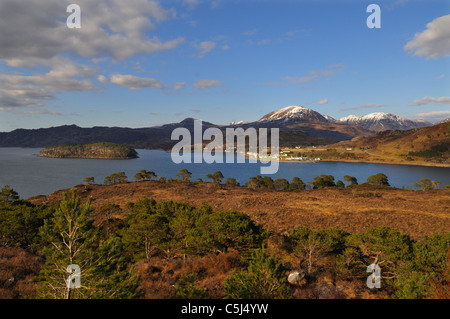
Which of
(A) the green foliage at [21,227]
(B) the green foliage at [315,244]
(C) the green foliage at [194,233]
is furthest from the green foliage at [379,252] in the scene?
(A) the green foliage at [21,227]

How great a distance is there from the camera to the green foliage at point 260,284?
37.8ft

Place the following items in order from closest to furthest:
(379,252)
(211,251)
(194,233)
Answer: (379,252) → (194,233) → (211,251)

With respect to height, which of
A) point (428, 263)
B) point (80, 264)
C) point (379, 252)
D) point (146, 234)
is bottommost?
point (146, 234)

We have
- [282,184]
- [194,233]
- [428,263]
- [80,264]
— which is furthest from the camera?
[282,184]

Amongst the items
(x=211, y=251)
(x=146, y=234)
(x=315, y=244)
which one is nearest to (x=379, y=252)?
(x=315, y=244)

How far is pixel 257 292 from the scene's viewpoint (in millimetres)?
11742

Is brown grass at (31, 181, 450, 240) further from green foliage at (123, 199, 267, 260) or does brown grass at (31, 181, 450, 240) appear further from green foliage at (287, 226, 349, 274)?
green foliage at (287, 226, 349, 274)

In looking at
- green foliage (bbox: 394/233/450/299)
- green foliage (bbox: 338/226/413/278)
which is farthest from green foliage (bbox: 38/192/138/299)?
green foliage (bbox: 338/226/413/278)

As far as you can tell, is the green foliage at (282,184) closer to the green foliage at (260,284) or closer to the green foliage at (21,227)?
the green foliage at (21,227)

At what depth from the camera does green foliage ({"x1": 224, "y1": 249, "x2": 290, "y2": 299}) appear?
1151 centimetres

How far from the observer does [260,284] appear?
11.9 m

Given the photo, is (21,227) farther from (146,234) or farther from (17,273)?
(146,234)

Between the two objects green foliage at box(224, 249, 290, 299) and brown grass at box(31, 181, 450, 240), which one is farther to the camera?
brown grass at box(31, 181, 450, 240)
